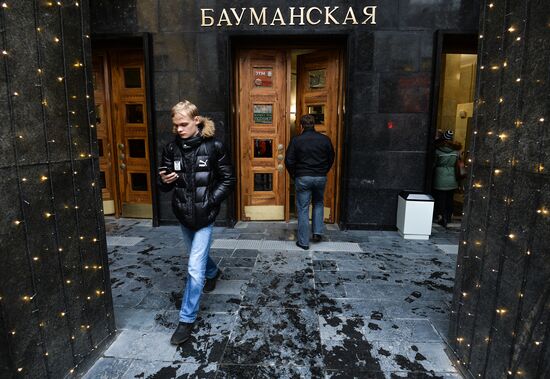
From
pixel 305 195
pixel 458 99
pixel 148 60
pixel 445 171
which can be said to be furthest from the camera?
pixel 458 99

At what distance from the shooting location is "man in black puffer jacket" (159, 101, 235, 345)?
3.17 meters

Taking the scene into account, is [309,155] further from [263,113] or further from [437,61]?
[437,61]

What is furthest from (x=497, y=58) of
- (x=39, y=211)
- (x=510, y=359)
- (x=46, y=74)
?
(x=39, y=211)

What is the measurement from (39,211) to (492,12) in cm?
346

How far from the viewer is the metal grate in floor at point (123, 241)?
5.99 meters

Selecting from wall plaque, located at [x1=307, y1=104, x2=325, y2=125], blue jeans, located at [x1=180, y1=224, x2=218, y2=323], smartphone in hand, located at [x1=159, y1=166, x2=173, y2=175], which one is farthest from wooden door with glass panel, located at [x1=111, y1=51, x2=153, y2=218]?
blue jeans, located at [x1=180, y1=224, x2=218, y2=323]

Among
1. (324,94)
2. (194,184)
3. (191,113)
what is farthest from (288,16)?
(194,184)

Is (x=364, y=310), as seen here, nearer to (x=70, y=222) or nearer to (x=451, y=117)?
(x=70, y=222)

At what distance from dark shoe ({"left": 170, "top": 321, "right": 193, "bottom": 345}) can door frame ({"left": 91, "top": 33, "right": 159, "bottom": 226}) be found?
14.3 ft

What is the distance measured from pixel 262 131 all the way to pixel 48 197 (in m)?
5.38

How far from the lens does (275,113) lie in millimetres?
7312

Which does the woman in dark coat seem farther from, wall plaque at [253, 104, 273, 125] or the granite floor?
wall plaque at [253, 104, 273, 125]

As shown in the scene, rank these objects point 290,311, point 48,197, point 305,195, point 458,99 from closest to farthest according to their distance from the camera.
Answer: point 48,197, point 290,311, point 305,195, point 458,99

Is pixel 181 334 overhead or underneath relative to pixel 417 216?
underneath
